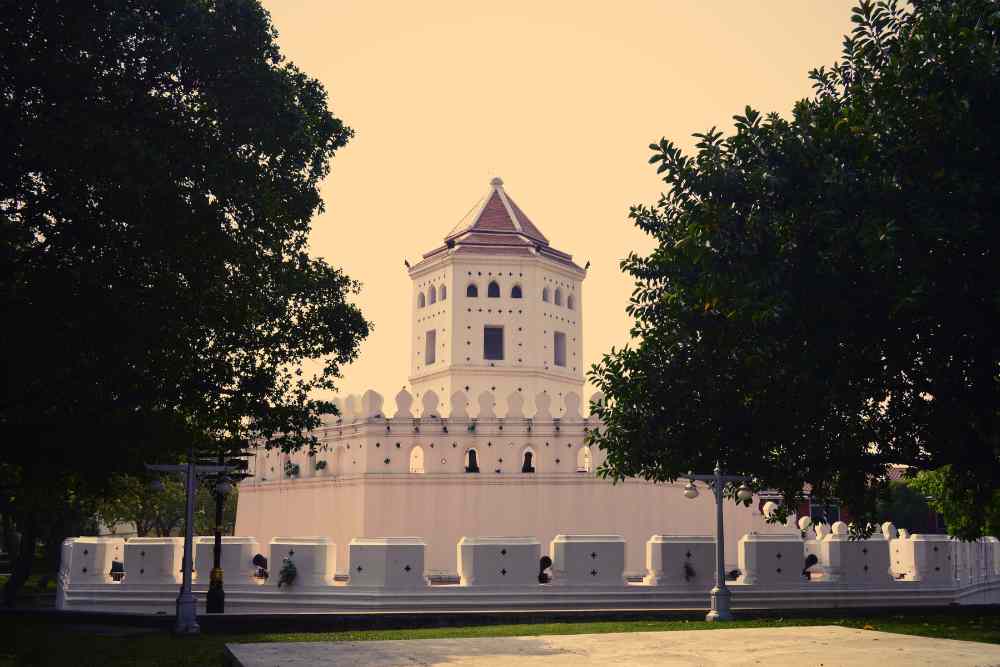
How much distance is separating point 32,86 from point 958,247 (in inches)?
524

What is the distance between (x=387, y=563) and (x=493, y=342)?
24.8 meters

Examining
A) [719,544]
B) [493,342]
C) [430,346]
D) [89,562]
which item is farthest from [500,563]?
[430,346]

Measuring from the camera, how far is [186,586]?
17844 millimetres

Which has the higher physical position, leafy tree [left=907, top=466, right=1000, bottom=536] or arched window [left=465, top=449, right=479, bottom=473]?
arched window [left=465, top=449, right=479, bottom=473]

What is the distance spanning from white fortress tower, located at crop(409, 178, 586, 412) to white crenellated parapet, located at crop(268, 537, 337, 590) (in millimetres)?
22008

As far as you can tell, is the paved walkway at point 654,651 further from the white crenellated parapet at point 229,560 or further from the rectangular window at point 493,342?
the rectangular window at point 493,342

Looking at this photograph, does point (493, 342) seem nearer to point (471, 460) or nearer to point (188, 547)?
point (471, 460)

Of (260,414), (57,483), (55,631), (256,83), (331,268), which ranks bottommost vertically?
(55,631)

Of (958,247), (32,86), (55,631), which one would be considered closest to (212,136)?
(32,86)

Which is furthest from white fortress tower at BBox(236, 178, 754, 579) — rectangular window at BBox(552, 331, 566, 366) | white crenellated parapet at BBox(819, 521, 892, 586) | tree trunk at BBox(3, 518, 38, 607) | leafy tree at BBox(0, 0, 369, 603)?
leafy tree at BBox(0, 0, 369, 603)

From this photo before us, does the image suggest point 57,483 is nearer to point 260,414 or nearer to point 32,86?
point 260,414

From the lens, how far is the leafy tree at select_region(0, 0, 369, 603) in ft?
49.4

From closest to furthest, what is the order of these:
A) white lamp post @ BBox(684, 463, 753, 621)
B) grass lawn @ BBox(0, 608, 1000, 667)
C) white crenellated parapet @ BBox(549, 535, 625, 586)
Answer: grass lawn @ BBox(0, 608, 1000, 667)
white lamp post @ BBox(684, 463, 753, 621)
white crenellated parapet @ BBox(549, 535, 625, 586)

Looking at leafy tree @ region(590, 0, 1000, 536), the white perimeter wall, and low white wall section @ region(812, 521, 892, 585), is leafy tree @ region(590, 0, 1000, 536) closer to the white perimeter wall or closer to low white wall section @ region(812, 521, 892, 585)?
low white wall section @ region(812, 521, 892, 585)
